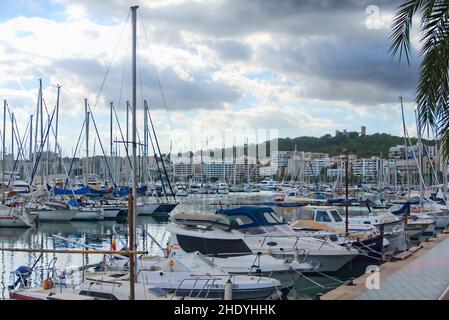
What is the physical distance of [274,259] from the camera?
19.9 m

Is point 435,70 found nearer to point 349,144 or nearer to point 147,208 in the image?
point 147,208

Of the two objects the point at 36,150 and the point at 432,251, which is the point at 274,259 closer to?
the point at 432,251

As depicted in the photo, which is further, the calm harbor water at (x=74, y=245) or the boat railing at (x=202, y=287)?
the calm harbor water at (x=74, y=245)

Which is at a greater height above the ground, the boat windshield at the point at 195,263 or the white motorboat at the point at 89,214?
the boat windshield at the point at 195,263

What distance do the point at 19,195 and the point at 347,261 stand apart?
46867 millimetres

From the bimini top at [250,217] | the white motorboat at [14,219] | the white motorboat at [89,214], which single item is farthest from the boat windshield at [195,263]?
the white motorboat at [89,214]

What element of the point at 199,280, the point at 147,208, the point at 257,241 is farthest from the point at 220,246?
the point at 147,208

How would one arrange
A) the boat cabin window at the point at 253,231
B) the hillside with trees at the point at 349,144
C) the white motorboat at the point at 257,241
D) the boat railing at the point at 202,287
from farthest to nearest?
the hillside with trees at the point at 349,144 < the boat cabin window at the point at 253,231 < the white motorboat at the point at 257,241 < the boat railing at the point at 202,287

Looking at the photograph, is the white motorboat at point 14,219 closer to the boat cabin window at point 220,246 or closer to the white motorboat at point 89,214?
the white motorboat at point 89,214

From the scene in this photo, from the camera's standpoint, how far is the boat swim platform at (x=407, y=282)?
1230cm

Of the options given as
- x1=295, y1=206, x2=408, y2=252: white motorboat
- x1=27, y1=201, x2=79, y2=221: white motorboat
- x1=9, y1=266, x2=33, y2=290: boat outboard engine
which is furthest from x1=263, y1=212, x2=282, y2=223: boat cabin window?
x1=27, y1=201, x2=79, y2=221: white motorboat

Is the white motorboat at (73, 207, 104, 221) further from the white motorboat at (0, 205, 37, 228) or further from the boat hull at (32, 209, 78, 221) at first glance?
the white motorboat at (0, 205, 37, 228)

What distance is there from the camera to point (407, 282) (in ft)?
45.6
